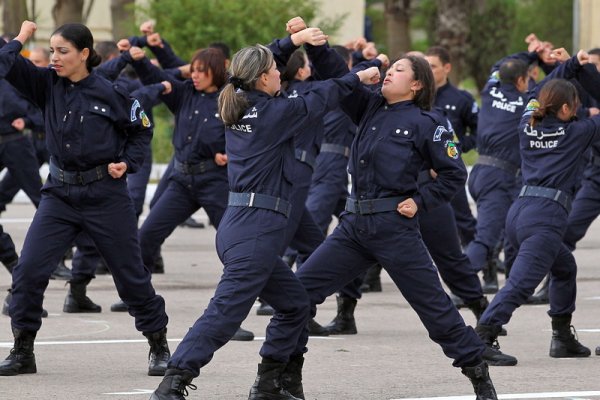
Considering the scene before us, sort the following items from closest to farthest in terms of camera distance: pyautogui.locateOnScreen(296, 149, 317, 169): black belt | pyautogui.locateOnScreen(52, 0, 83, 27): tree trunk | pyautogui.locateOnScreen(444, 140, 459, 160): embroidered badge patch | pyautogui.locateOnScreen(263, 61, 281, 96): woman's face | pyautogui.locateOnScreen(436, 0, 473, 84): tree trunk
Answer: pyautogui.locateOnScreen(263, 61, 281, 96): woman's face, pyautogui.locateOnScreen(444, 140, 459, 160): embroidered badge patch, pyautogui.locateOnScreen(296, 149, 317, 169): black belt, pyautogui.locateOnScreen(52, 0, 83, 27): tree trunk, pyautogui.locateOnScreen(436, 0, 473, 84): tree trunk

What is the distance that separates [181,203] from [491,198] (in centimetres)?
261

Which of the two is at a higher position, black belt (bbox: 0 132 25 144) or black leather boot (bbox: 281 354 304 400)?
black leather boot (bbox: 281 354 304 400)

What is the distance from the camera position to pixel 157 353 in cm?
827

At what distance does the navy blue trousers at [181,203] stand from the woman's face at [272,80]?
10.5 feet

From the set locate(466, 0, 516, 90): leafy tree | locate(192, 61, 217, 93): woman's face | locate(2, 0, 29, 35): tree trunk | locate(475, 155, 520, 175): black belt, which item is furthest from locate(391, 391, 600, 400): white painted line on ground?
locate(466, 0, 516, 90): leafy tree

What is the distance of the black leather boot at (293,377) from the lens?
7.55 meters

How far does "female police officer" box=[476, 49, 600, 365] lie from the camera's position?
28.6 ft

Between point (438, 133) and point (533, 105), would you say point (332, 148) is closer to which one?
point (533, 105)

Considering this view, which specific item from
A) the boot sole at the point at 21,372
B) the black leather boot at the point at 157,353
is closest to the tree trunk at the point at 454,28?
the black leather boot at the point at 157,353

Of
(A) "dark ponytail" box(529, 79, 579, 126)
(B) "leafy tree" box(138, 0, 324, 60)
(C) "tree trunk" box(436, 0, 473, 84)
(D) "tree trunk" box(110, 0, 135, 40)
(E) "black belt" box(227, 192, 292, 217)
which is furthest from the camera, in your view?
(D) "tree trunk" box(110, 0, 135, 40)

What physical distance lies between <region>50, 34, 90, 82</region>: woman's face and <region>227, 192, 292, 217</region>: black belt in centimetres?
137

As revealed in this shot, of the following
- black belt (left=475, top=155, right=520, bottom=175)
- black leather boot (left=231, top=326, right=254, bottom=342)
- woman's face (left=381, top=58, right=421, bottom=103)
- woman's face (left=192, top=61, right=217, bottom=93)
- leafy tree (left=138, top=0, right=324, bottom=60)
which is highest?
A: woman's face (left=381, top=58, right=421, bottom=103)

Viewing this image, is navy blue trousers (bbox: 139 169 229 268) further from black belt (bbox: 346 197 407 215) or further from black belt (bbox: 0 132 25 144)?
black belt (bbox: 346 197 407 215)

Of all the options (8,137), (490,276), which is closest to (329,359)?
(490,276)
